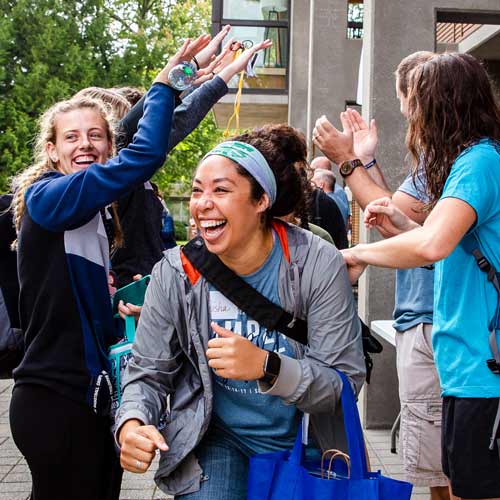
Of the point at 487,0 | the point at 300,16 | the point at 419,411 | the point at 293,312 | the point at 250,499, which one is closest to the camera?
the point at 250,499

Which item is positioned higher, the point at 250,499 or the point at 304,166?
the point at 304,166

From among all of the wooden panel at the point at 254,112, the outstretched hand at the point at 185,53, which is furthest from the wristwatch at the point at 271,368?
the wooden panel at the point at 254,112

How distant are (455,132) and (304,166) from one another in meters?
0.70

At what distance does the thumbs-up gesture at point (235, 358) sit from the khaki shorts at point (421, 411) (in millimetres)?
1944

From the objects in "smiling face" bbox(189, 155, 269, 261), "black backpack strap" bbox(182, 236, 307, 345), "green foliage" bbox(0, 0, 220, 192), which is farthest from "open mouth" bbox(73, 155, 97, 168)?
"green foliage" bbox(0, 0, 220, 192)

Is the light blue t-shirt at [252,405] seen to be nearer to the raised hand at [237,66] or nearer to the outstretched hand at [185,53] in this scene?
the outstretched hand at [185,53]

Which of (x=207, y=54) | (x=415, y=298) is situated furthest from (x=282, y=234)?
(x=415, y=298)

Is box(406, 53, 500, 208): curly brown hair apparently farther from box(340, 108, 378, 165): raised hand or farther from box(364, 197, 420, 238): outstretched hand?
box(340, 108, 378, 165): raised hand

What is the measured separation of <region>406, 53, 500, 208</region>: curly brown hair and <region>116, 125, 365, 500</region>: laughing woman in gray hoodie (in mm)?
560

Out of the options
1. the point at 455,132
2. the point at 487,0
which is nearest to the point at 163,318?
the point at 455,132

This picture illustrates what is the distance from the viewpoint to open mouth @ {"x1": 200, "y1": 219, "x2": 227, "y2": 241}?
2873 mm

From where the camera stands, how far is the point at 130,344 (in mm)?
3115

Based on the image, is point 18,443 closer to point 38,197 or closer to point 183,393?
point 183,393

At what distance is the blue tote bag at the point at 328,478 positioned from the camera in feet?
8.05
